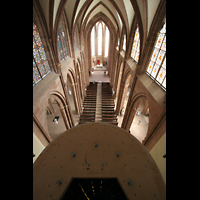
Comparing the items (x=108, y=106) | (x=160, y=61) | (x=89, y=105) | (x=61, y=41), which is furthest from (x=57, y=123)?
(x=160, y=61)

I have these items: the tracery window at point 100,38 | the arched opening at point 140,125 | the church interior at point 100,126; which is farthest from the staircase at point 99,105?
the tracery window at point 100,38

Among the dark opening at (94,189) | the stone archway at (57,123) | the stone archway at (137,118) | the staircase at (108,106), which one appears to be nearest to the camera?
the dark opening at (94,189)

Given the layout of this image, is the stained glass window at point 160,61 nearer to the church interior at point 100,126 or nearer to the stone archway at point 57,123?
the church interior at point 100,126

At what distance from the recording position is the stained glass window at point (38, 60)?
252 inches

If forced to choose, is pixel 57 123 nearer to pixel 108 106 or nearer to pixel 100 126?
pixel 108 106

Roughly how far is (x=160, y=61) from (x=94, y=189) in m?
6.90

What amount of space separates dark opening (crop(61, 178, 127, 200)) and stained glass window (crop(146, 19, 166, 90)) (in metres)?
5.61

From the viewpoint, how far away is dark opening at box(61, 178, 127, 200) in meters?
1.89

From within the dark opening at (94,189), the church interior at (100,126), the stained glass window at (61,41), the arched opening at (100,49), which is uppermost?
the arched opening at (100,49)

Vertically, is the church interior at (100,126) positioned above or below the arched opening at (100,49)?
below

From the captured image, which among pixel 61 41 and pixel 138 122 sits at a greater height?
pixel 61 41

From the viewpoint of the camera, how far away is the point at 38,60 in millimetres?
6828

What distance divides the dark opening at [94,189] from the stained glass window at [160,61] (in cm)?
561
